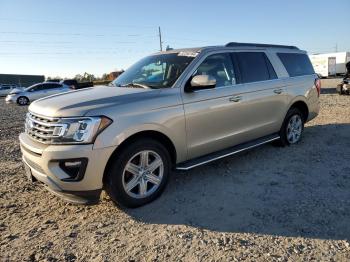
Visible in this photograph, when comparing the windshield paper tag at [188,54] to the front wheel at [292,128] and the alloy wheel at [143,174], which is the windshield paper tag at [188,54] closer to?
the alloy wheel at [143,174]

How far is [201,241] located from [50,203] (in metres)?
2.16

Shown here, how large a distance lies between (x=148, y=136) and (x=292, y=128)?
3699mm

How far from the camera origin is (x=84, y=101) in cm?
423

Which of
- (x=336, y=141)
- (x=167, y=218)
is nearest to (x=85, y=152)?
(x=167, y=218)

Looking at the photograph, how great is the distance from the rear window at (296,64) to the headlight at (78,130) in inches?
166

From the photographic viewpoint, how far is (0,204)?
15.5 feet

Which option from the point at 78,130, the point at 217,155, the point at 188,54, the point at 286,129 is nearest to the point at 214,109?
the point at 217,155

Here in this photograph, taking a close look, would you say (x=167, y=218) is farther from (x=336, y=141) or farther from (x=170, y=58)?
(x=336, y=141)

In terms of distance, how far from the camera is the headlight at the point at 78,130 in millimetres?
3889

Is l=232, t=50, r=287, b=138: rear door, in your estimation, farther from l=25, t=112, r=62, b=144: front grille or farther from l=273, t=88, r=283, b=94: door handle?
l=25, t=112, r=62, b=144: front grille

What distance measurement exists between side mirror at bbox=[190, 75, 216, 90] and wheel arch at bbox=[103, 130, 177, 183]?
2.59 feet

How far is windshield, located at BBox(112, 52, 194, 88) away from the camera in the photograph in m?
4.93

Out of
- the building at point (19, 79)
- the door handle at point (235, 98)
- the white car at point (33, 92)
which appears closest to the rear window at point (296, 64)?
the door handle at point (235, 98)

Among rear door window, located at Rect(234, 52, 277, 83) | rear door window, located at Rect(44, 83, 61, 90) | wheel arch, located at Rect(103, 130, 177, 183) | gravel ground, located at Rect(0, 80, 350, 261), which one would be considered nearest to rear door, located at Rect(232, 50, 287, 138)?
rear door window, located at Rect(234, 52, 277, 83)
